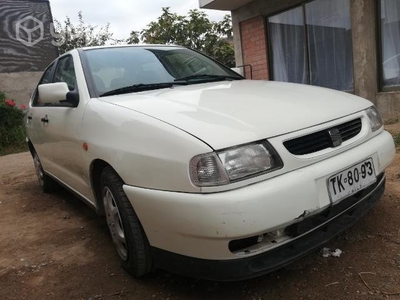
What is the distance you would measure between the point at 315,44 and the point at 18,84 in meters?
7.94

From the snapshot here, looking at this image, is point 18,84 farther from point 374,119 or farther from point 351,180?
point 351,180

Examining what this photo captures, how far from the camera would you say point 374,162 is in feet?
7.31

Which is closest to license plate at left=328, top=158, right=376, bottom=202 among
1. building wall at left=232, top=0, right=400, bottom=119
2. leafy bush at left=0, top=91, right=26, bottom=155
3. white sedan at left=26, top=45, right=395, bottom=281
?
white sedan at left=26, top=45, right=395, bottom=281

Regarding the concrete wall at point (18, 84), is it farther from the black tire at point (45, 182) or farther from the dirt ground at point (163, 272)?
the dirt ground at point (163, 272)

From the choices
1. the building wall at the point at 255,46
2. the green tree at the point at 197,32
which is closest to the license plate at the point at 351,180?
the building wall at the point at 255,46

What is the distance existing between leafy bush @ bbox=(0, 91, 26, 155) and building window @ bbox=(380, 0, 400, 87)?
26.3 feet

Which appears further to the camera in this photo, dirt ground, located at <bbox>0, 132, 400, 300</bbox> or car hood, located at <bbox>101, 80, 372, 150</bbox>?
dirt ground, located at <bbox>0, 132, 400, 300</bbox>

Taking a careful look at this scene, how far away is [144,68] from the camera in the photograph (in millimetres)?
2980

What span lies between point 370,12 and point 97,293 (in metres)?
5.98

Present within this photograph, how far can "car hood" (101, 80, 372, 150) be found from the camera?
1.84m

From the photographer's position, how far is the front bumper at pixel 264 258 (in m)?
1.78

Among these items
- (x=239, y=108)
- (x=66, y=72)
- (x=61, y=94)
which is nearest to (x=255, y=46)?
(x=66, y=72)

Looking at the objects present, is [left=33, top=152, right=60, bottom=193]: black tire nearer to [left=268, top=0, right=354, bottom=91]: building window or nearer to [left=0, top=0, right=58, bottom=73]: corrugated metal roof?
[left=268, top=0, right=354, bottom=91]: building window

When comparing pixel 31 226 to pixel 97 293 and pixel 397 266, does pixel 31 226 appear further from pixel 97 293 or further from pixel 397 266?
pixel 397 266
